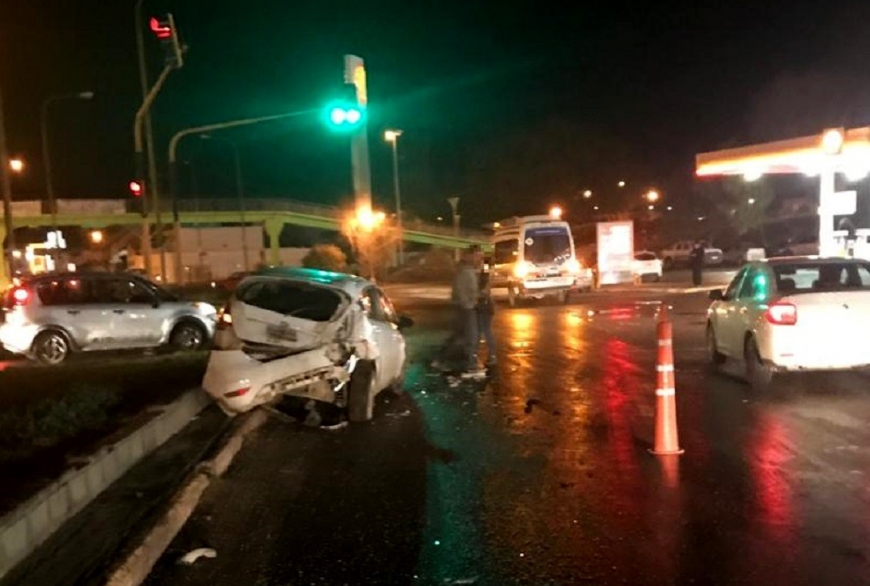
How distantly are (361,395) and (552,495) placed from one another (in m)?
3.91

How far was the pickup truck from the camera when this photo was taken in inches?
2443

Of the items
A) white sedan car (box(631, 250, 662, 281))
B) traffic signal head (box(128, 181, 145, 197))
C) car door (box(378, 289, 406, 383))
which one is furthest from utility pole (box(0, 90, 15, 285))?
white sedan car (box(631, 250, 662, 281))

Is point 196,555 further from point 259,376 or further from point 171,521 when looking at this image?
point 259,376

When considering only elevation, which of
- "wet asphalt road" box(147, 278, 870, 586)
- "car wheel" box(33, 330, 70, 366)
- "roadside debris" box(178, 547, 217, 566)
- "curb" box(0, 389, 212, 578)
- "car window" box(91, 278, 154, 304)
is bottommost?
"wet asphalt road" box(147, 278, 870, 586)

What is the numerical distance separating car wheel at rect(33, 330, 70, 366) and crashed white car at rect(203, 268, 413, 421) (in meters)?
7.45

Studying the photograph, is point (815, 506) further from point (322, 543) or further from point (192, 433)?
point (192, 433)

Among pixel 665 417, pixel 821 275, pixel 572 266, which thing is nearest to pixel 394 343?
pixel 665 417

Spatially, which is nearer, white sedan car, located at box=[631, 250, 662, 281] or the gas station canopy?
the gas station canopy

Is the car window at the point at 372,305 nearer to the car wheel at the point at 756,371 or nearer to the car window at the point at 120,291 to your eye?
the car wheel at the point at 756,371

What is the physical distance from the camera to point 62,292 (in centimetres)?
1780

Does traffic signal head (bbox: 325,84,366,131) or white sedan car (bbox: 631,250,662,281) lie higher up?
traffic signal head (bbox: 325,84,366,131)

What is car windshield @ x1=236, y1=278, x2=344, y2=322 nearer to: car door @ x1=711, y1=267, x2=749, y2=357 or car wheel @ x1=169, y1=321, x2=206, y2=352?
car door @ x1=711, y1=267, x2=749, y2=357

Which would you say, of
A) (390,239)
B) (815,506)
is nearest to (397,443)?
(815,506)

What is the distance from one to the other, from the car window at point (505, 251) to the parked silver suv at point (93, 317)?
1530 centimetres
